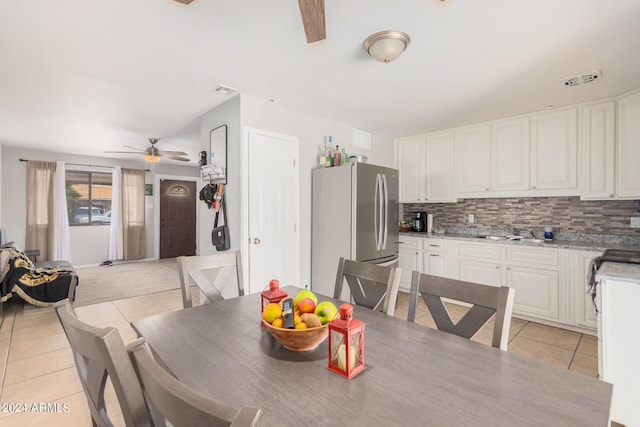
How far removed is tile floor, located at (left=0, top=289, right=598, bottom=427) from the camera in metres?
1.88

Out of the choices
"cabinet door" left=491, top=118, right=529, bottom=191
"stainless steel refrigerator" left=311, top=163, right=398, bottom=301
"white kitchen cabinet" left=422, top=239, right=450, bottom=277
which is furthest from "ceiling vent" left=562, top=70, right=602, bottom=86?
"white kitchen cabinet" left=422, top=239, right=450, bottom=277

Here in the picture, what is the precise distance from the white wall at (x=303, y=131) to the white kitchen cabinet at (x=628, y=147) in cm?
275

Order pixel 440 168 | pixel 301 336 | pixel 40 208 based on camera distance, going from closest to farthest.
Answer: pixel 301 336 → pixel 440 168 → pixel 40 208

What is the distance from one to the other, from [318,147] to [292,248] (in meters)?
1.29

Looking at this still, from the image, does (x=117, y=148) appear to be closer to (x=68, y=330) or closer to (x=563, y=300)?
(x=68, y=330)

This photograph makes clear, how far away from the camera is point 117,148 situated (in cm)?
563

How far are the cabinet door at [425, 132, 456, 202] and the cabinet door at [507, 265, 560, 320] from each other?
1.23 meters

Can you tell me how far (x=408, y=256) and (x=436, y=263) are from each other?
1.33 feet

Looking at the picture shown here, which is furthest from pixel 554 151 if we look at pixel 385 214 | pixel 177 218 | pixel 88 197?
pixel 88 197

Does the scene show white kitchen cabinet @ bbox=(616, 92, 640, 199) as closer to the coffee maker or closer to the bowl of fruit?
the coffee maker

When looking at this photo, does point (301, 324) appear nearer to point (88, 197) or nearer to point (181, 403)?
point (181, 403)

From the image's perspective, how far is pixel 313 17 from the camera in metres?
1.40

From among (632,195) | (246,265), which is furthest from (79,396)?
(632,195)

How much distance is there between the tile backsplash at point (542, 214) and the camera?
3209 millimetres
